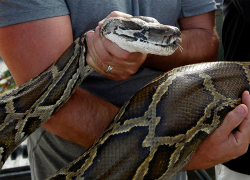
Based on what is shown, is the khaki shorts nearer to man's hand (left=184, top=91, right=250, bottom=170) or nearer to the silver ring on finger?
man's hand (left=184, top=91, right=250, bottom=170)

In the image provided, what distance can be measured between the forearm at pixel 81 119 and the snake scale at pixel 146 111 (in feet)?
0.21

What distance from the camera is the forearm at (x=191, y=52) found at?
74.9 inches

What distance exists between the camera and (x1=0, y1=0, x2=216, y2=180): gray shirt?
161 centimetres

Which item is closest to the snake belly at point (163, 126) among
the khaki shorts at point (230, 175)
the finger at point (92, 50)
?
the finger at point (92, 50)

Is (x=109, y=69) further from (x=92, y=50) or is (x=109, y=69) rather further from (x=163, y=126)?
(x=163, y=126)

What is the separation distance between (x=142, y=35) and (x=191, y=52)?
0.91m

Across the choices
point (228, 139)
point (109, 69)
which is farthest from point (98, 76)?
Result: point (228, 139)

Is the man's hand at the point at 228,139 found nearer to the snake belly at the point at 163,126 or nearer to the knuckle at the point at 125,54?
the snake belly at the point at 163,126

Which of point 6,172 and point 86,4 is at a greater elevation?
point 86,4

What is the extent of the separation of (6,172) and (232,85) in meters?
3.16

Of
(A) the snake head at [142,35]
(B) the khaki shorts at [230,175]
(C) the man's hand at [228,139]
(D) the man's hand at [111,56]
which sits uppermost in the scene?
(A) the snake head at [142,35]

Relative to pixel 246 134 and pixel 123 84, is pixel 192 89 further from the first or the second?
pixel 123 84

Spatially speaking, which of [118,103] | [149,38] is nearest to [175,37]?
[149,38]

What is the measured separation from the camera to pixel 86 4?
1572mm
